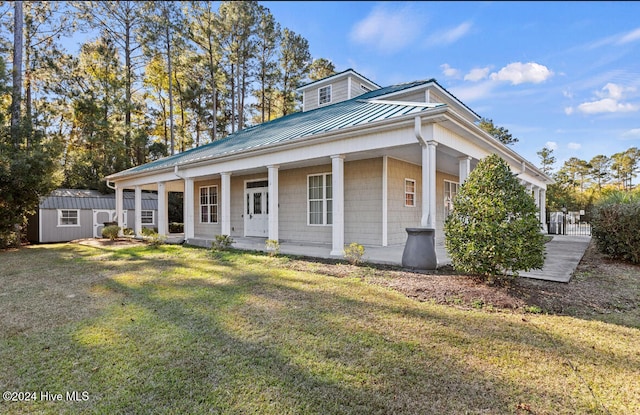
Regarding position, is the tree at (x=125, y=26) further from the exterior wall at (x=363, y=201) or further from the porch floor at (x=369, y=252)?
the exterior wall at (x=363, y=201)

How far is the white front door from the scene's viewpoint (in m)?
12.0

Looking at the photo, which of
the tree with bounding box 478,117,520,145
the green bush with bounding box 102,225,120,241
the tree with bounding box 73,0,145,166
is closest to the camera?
the green bush with bounding box 102,225,120,241

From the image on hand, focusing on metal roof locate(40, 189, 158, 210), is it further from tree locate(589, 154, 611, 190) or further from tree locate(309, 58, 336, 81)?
tree locate(589, 154, 611, 190)

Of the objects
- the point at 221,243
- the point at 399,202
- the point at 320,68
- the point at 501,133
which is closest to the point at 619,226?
the point at 399,202

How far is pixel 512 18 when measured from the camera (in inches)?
179

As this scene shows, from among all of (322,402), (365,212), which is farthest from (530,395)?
(365,212)

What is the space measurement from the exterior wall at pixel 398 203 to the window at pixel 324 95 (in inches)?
229

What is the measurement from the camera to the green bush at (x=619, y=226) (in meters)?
7.25

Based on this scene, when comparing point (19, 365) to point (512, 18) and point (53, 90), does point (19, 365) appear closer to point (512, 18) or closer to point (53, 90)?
point (512, 18)

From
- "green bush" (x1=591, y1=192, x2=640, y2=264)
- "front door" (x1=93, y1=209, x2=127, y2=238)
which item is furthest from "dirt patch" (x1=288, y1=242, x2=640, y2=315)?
"front door" (x1=93, y1=209, x2=127, y2=238)

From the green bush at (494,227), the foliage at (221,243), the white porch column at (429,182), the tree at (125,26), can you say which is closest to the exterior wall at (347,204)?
the foliage at (221,243)

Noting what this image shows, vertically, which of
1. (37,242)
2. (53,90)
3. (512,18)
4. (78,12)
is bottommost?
(37,242)

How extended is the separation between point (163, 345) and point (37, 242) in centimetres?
1680

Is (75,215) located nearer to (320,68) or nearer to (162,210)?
(162,210)
